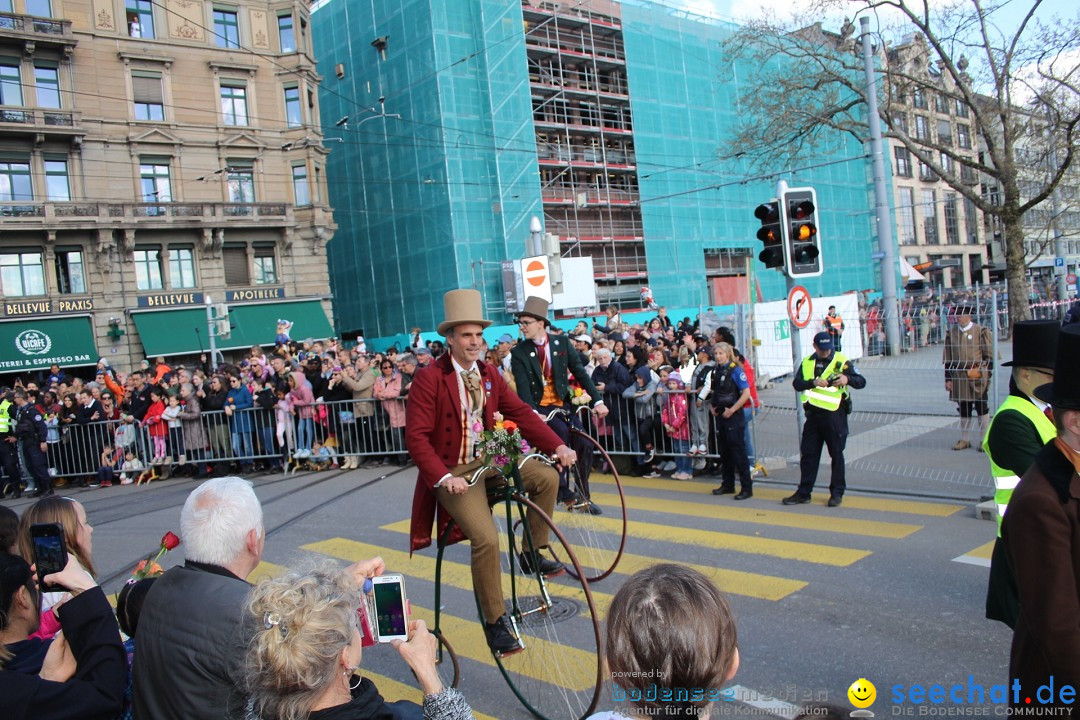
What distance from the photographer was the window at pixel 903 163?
62312mm

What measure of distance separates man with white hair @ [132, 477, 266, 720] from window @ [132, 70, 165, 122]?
39.6 metres

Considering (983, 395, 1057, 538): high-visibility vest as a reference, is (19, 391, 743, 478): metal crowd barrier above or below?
below

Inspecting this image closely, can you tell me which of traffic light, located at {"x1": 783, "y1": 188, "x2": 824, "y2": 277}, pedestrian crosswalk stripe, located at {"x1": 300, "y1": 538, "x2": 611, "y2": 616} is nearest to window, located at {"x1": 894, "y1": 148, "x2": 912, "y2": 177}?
traffic light, located at {"x1": 783, "y1": 188, "x2": 824, "y2": 277}

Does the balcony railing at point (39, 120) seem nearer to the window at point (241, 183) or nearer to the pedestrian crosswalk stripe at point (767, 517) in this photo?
the window at point (241, 183)

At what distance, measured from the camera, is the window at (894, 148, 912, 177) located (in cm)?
6231

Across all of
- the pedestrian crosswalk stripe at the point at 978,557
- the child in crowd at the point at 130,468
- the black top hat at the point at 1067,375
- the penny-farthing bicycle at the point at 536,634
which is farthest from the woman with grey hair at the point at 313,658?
the child in crowd at the point at 130,468

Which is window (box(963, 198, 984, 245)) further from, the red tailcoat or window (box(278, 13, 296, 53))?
the red tailcoat

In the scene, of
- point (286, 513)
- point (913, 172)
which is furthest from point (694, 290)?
point (286, 513)

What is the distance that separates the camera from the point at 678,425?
465 inches

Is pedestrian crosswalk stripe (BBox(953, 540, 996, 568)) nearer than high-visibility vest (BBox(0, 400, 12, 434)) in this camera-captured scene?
Yes

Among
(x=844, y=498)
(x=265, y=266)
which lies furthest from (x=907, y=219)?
(x=844, y=498)

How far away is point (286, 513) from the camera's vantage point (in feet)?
37.1

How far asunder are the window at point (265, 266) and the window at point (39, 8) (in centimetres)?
1290

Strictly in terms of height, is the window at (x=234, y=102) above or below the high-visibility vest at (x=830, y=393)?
above
